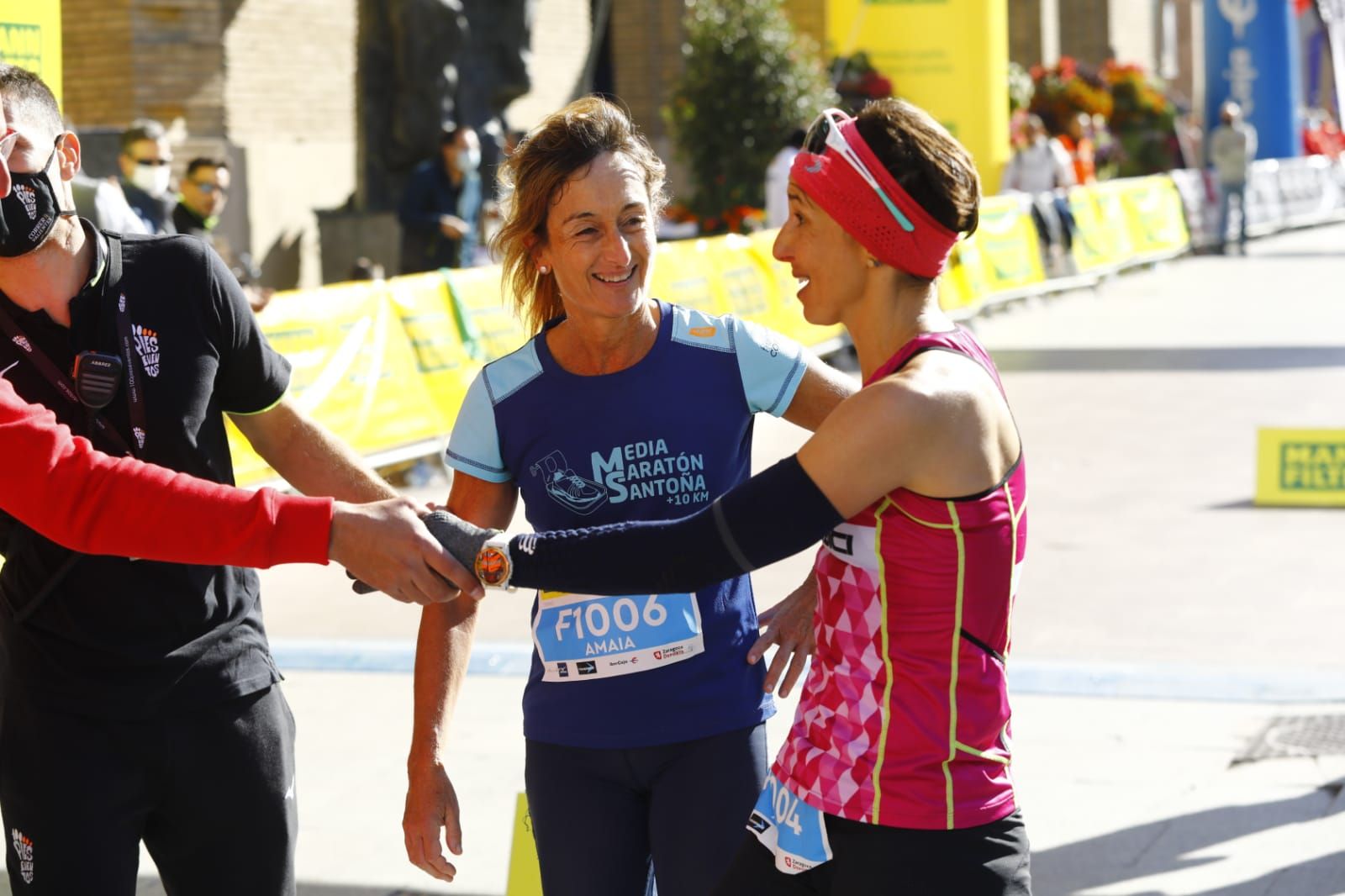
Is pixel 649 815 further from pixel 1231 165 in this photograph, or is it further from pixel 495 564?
pixel 1231 165

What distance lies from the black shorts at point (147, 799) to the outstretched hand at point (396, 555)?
0.40 m

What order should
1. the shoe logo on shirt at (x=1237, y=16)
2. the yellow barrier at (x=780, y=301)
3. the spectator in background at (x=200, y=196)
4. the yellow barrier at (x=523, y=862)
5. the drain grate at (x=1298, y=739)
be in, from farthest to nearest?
1. the shoe logo on shirt at (x=1237, y=16)
2. the yellow barrier at (x=780, y=301)
3. the spectator in background at (x=200, y=196)
4. the drain grate at (x=1298, y=739)
5. the yellow barrier at (x=523, y=862)

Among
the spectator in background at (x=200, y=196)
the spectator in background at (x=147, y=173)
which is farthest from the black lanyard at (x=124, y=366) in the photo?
the spectator in background at (x=200, y=196)

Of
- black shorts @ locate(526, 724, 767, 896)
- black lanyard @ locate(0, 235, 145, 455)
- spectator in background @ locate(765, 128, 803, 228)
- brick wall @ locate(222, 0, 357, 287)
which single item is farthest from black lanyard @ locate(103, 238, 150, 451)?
brick wall @ locate(222, 0, 357, 287)

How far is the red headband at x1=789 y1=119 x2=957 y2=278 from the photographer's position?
2686 millimetres

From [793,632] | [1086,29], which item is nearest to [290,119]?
[793,632]

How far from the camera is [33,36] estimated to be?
5.37 m

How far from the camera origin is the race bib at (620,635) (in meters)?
3.17

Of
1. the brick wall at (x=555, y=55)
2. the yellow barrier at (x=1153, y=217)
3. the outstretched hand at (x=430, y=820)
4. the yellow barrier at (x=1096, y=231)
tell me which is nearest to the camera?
the outstretched hand at (x=430, y=820)

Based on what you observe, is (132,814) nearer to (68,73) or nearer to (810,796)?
(810,796)

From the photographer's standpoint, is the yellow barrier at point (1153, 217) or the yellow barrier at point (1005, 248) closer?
the yellow barrier at point (1005, 248)

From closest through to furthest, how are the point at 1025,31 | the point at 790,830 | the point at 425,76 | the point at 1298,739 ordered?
1. the point at 790,830
2. the point at 1298,739
3. the point at 425,76
4. the point at 1025,31

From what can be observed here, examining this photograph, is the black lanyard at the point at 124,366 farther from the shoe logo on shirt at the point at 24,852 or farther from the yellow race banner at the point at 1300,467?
the yellow race banner at the point at 1300,467

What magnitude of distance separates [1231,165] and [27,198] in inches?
1011
